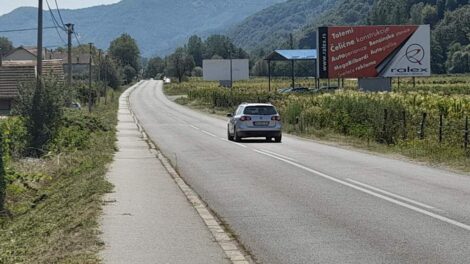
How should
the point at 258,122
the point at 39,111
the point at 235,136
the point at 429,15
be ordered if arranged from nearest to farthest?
the point at 39,111 → the point at 258,122 → the point at 235,136 → the point at 429,15

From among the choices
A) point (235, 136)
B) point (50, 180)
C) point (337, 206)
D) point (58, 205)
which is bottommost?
point (50, 180)

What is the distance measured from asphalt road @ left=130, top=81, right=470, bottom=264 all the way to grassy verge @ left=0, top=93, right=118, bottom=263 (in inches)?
79.2

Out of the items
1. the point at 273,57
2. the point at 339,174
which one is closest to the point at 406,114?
the point at 339,174

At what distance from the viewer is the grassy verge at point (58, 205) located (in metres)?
8.45

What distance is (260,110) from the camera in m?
29.7

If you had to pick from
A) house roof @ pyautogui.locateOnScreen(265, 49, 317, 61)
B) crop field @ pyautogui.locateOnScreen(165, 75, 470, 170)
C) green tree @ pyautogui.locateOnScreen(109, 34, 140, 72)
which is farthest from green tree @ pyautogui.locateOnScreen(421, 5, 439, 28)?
crop field @ pyautogui.locateOnScreen(165, 75, 470, 170)

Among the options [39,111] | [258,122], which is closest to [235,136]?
[258,122]

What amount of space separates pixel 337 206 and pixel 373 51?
1726 inches

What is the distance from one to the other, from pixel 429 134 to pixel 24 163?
551 inches

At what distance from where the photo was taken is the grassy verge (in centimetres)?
845

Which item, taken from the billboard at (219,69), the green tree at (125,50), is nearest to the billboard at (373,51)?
the billboard at (219,69)

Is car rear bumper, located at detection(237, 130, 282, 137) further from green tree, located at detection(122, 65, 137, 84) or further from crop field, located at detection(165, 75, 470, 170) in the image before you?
green tree, located at detection(122, 65, 137, 84)

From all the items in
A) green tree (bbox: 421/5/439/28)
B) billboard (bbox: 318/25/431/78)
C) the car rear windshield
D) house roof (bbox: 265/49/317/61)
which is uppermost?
green tree (bbox: 421/5/439/28)

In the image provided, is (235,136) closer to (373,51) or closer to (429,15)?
(373,51)
